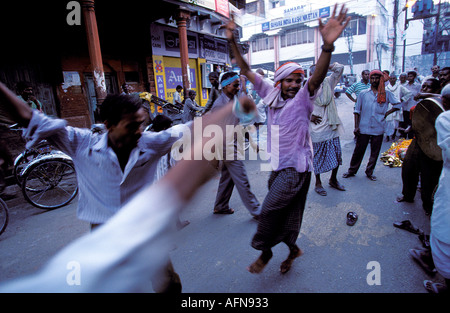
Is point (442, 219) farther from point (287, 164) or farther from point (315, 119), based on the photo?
point (315, 119)

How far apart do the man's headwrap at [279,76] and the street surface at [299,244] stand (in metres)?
1.00

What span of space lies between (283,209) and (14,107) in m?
2.00

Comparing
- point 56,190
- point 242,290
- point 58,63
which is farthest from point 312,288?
point 58,63

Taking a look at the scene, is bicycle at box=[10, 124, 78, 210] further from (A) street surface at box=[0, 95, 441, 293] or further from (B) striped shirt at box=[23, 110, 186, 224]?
(B) striped shirt at box=[23, 110, 186, 224]

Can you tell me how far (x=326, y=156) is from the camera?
171 inches

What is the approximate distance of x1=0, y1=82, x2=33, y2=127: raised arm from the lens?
1323 millimetres

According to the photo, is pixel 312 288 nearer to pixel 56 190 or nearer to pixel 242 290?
pixel 242 290

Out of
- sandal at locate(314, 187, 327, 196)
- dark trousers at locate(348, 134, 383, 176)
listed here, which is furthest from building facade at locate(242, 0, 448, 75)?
sandal at locate(314, 187, 327, 196)

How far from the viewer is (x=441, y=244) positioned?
2033mm

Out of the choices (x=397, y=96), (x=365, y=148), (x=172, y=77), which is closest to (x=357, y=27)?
(x=172, y=77)

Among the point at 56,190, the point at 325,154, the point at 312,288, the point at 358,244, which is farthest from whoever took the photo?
the point at 56,190

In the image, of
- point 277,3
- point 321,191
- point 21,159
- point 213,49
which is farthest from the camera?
point 277,3

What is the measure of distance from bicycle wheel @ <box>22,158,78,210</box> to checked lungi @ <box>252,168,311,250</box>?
12.1 feet
